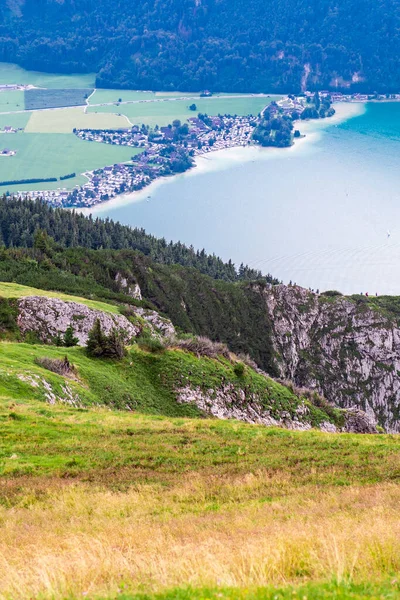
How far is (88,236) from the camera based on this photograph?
118500 mm

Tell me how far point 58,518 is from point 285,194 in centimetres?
17941

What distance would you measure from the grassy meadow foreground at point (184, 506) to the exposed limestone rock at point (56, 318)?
1119cm

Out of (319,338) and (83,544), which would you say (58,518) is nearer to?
(83,544)

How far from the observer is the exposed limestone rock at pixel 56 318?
44125 millimetres

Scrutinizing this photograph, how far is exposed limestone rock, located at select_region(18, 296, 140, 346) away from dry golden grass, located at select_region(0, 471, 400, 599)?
2547 centimetres

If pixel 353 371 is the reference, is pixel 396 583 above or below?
above

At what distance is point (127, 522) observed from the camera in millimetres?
16188

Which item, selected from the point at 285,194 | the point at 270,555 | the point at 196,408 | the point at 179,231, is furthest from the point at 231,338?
the point at 285,194

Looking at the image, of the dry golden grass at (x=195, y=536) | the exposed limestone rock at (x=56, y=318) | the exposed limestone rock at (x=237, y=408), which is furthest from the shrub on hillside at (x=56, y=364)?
the dry golden grass at (x=195, y=536)

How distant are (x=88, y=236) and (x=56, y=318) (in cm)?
7474

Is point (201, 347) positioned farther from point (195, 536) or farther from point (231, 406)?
point (195, 536)

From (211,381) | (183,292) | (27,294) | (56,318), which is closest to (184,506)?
(211,381)

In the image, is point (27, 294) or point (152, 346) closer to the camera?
point (152, 346)

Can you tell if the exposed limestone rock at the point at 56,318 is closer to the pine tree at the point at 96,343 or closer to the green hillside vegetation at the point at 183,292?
the pine tree at the point at 96,343
